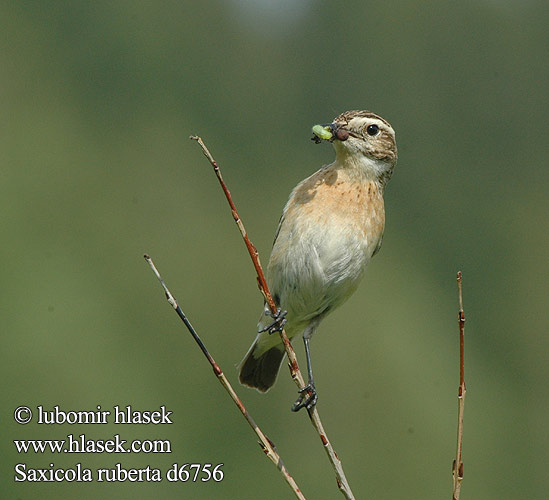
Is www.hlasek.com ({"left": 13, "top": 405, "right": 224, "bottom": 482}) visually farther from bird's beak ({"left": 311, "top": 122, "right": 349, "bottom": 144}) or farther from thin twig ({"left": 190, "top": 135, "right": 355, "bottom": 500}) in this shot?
bird's beak ({"left": 311, "top": 122, "right": 349, "bottom": 144})

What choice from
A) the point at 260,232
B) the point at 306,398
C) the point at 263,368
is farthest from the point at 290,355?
the point at 260,232

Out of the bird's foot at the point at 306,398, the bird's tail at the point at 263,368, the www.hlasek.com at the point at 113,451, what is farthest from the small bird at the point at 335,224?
the www.hlasek.com at the point at 113,451

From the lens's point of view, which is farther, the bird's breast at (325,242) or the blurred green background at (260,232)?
the blurred green background at (260,232)

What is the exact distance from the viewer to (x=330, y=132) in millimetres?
5660

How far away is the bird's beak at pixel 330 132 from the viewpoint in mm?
5496

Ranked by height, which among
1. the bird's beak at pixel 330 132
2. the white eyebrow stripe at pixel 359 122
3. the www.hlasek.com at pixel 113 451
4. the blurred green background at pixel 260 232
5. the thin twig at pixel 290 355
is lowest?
the thin twig at pixel 290 355

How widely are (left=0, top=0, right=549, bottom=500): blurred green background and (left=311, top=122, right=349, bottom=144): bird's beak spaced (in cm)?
938

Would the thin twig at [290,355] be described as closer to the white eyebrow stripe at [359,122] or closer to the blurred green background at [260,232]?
the white eyebrow stripe at [359,122]

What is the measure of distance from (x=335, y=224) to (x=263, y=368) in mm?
1430

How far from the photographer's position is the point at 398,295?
108ft

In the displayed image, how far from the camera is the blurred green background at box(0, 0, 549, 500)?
1992 centimetres

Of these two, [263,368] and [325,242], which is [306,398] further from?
[263,368]

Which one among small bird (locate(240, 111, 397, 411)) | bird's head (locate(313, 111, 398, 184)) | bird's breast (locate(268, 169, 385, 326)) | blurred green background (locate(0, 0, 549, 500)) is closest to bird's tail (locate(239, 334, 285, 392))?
small bird (locate(240, 111, 397, 411))

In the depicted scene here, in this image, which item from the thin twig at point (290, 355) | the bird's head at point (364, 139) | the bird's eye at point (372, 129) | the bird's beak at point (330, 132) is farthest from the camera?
the bird's eye at point (372, 129)
